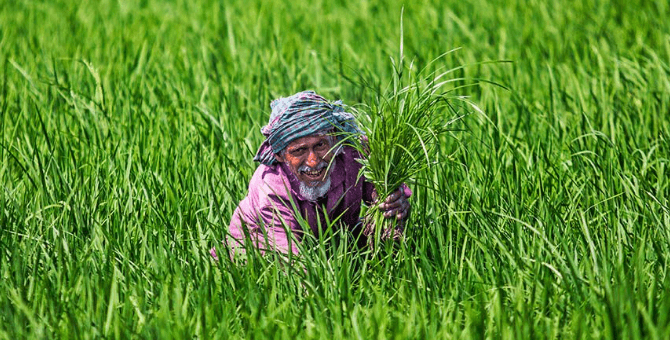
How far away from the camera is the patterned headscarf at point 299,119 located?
7.95 feet

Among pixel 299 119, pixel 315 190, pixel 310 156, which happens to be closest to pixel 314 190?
pixel 315 190

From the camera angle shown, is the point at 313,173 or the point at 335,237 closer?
the point at 313,173

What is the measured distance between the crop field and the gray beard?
137 mm

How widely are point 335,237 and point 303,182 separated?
0.99 ft

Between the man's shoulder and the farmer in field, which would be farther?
the man's shoulder

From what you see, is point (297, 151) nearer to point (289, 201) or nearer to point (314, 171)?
point (314, 171)

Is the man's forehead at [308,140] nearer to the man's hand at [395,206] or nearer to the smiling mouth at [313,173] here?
the smiling mouth at [313,173]

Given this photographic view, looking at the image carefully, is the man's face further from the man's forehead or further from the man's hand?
the man's hand

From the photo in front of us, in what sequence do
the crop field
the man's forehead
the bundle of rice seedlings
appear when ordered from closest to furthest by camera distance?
the crop field → the bundle of rice seedlings → the man's forehead

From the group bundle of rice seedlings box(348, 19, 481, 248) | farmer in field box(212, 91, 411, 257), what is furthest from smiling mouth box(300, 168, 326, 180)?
bundle of rice seedlings box(348, 19, 481, 248)

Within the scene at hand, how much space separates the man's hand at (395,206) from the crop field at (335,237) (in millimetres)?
68

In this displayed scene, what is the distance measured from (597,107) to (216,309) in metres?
1.98

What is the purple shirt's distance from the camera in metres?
2.55

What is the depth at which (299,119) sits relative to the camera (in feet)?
7.95
